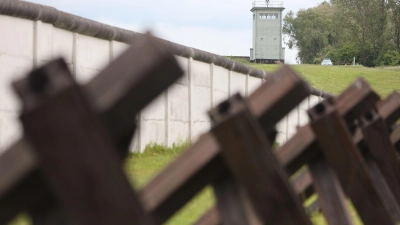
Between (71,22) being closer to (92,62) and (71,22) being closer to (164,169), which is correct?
(92,62)

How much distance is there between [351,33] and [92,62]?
97490mm

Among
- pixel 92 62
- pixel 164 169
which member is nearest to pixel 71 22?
pixel 92 62

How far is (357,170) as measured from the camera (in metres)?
4.10

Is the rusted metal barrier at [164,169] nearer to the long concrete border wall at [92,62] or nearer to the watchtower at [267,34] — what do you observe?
the long concrete border wall at [92,62]

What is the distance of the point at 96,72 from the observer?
14602 mm

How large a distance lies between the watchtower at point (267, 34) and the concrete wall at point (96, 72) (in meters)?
92.0

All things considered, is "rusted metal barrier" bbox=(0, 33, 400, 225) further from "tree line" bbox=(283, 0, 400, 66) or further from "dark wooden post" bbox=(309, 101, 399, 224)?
"tree line" bbox=(283, 0, 400, 66)

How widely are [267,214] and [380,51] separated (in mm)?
105904

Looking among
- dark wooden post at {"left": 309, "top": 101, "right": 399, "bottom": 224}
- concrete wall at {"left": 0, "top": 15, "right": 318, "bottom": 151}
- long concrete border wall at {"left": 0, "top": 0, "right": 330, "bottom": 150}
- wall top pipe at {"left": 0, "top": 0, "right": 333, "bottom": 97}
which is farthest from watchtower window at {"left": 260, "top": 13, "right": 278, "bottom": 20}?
dark wooden post at {"left": 309, "top": 101, "right": 399, "bottom": 224}

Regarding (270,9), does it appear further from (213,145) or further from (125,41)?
(213,145)

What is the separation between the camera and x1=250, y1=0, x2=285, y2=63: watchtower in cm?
11556

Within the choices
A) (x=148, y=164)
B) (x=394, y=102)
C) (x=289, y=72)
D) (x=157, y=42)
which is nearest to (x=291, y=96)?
(x=289, y=72)

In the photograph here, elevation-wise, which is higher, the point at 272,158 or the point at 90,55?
the point at 272,158

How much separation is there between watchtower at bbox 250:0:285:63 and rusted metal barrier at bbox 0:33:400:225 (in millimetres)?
109377
